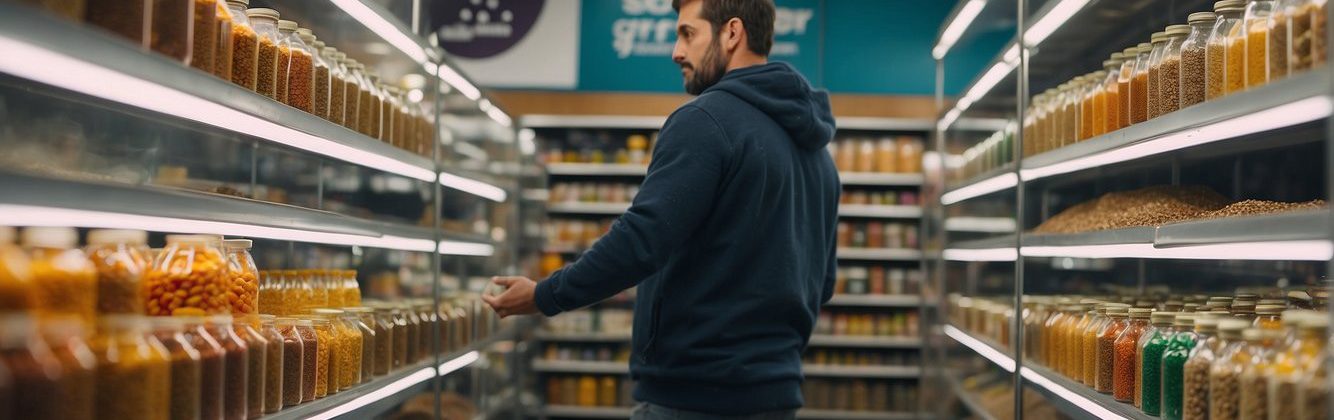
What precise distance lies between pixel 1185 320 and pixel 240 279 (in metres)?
1.95

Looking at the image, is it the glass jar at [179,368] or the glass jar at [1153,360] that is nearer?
the glass jar at [179,368]

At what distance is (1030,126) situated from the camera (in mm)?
3758

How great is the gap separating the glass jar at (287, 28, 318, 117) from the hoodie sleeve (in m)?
0.70

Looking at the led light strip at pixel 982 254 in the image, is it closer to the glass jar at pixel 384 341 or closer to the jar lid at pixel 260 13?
the glass jar at pixel 384 341

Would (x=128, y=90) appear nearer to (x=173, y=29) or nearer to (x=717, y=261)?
(x=173, y=29)

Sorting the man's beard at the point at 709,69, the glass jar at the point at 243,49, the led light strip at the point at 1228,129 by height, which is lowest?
the led light strip at the point at 1228,129

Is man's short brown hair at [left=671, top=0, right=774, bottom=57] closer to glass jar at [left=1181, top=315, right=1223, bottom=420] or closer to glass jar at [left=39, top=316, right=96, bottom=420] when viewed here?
glass jar at [left=1181, top=315, right=1223, bottom=420]

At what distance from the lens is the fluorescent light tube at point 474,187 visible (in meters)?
4.12

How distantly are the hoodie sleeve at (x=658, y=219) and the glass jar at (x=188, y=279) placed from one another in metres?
0.65

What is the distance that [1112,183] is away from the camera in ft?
12.0

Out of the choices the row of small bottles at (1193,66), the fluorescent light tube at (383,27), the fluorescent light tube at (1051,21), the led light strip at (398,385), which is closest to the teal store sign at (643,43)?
the led light strip at (398,385)

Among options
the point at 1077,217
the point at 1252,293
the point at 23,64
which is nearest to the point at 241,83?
the point at 23,64

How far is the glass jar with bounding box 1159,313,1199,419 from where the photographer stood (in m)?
2.27

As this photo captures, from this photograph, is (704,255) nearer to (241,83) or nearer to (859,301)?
(241,83)
